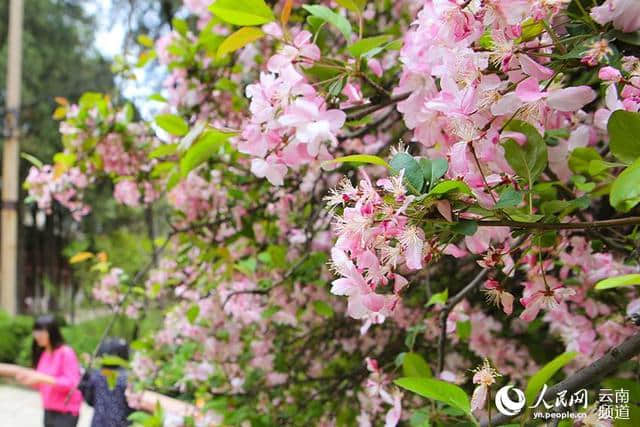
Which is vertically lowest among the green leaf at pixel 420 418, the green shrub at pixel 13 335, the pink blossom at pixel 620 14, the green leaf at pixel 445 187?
the green shrub at pixel 13 335

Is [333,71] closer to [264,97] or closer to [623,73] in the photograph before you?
[264,97]

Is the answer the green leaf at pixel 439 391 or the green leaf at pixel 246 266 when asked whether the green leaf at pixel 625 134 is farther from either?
the green leaf at pixel 246 266

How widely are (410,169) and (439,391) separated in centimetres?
19

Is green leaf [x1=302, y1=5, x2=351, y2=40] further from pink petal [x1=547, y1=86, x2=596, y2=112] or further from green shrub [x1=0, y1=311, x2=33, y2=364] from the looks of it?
green shrub [x1=0, y1=311, x2=33, y2=364]

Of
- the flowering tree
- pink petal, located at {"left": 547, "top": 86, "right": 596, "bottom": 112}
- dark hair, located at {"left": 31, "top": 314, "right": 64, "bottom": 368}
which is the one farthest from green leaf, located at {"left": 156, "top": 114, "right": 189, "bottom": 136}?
dark hair, located at {"left": 31, "top": 314, "right": 64, "bottom": 368}

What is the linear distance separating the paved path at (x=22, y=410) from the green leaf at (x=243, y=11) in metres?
0.56

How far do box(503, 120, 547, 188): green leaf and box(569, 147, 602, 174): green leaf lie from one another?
17 cm

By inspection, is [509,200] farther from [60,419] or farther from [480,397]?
[60,419]

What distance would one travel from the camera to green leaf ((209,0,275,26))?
497 mm

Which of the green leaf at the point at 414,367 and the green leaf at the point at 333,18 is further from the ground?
the green leaf at the point at 333,18

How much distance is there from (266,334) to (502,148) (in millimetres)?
888

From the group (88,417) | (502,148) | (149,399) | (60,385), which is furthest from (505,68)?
(149,399)

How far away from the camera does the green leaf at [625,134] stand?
0.33 metres

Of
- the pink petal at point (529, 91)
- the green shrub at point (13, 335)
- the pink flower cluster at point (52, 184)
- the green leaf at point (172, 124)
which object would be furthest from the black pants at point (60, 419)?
the green shrub at point (13, 335)
